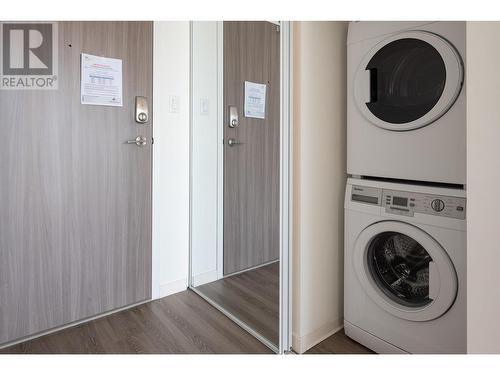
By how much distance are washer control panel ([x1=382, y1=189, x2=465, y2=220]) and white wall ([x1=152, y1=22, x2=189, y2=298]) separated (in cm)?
133

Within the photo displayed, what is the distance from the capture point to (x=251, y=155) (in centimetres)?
183

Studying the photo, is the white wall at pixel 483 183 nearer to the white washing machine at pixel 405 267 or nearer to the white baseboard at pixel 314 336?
the white washing machine at pixel 405 267

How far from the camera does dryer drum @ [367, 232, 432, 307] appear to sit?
1.49 m

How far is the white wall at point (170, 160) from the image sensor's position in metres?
2.09

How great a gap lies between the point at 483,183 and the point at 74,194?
1.84 m

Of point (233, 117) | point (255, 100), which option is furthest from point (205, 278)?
point (255, 100)

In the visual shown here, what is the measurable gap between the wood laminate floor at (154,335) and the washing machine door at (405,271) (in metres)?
0.64

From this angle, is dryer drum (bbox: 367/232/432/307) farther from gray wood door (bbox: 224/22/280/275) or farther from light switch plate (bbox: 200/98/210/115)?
light switch plate (bbox: 200/98/210/115)

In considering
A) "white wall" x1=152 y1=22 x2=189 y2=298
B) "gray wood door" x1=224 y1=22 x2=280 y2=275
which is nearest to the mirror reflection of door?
"gray wood door" x1=224 y1=22 x2=280 y2=275

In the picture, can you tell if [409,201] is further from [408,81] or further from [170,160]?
[170,160]

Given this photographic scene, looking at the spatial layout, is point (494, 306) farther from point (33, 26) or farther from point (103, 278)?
point (33, 26)

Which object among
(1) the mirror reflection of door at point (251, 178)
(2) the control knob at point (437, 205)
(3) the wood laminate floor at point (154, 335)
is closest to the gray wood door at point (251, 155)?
(1) the mirror reflection of door at point (251, 178)
